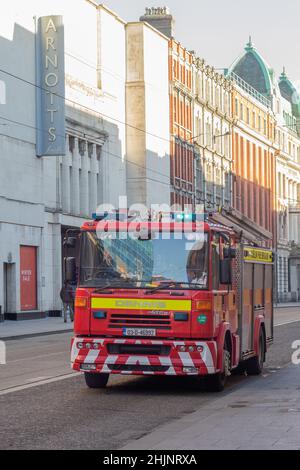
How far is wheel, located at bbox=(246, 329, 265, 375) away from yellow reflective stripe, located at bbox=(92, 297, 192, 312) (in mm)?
4353

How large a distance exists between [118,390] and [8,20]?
36.0m

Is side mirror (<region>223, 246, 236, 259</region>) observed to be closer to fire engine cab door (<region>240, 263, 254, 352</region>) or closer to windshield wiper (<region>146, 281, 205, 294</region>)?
windshield wiper (<region>146, 281, 205, 294</region>)

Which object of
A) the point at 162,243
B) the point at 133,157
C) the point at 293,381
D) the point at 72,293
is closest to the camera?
the point at 162,243

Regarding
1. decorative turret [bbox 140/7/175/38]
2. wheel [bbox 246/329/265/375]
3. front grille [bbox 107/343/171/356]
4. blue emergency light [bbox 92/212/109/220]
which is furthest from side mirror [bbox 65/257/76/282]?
decorative turret [bbox 140/7/175/38]

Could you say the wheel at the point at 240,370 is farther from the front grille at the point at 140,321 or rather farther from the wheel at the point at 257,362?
the front grille at the point at 140,321

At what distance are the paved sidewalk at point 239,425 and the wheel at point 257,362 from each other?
2878 millimetres

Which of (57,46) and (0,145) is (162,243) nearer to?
(0,145)

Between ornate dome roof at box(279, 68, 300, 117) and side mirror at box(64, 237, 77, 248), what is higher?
ornate dome roof at box(279, 68, 300, 117)

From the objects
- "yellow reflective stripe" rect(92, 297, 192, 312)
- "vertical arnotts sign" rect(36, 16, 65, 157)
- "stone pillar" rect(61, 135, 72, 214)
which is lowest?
"yellow reflective stripe" rect(92, 297, 192, 312)

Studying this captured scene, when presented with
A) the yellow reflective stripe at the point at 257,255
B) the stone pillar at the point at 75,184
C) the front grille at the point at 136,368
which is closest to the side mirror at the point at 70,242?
the front grille at the point at 136,368

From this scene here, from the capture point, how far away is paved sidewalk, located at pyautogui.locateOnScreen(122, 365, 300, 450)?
11031mm

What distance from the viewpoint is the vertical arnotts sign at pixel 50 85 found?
53.5 metres
